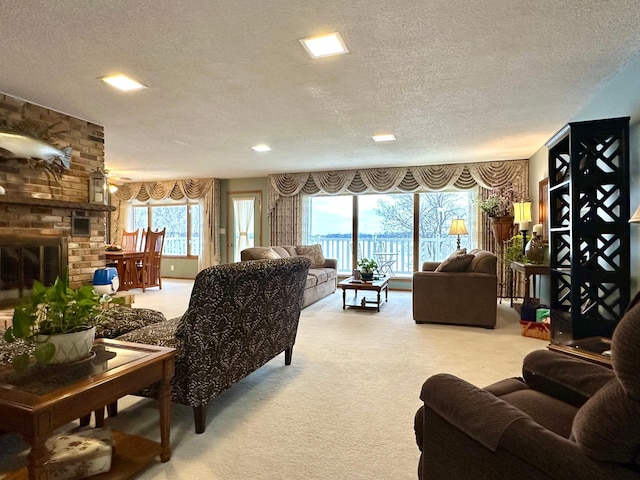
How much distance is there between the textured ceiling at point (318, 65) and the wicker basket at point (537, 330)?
87.7 inches

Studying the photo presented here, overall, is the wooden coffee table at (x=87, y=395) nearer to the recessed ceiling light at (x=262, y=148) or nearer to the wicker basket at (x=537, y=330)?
the wicker basket at (x=537, y=330)

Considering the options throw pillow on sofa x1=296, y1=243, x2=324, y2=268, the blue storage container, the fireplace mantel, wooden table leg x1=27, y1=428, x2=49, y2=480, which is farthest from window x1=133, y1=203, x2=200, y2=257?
wooden table leg x1=27, y1=428, x2=49, y2=480

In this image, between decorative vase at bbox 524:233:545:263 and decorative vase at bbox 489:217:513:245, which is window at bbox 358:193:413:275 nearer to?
decorative vase at bbox 489:217:513:245

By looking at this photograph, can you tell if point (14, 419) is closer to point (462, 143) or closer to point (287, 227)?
point (462, 143)

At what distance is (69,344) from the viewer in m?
1.53

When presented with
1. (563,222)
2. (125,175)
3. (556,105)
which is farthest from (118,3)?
(125,175)

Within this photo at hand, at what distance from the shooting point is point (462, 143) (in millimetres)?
5238

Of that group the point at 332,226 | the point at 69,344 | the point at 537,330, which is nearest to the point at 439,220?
the point at 332,226

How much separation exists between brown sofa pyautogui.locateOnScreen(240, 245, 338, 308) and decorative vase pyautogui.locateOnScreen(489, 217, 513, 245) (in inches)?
111

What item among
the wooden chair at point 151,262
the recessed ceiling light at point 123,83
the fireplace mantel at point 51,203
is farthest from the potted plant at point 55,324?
the wooden chair at point 151,262

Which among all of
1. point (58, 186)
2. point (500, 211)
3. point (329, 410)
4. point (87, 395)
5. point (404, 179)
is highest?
point (404, 179)

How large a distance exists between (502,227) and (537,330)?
8.64 ft

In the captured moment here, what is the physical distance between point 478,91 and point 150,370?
10.9 feet

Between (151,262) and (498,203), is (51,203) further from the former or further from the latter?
(498,203)
